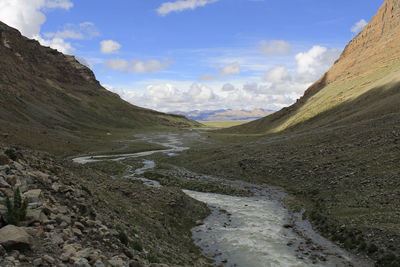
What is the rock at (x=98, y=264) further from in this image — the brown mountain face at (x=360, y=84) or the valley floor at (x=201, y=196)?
the brown mountain face at (x=360, y=84)

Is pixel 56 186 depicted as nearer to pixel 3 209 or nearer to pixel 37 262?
pixel 3 209

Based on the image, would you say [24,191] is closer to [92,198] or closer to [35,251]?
[35,251]

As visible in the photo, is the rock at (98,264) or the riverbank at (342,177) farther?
the riverbank at (342,177)

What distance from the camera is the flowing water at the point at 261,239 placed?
2291 cm

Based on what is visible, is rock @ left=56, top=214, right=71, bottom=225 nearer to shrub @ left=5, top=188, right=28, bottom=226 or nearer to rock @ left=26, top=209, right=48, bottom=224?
rock @ left=26, top=209, right=48, bottom=224

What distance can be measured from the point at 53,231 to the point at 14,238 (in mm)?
2468

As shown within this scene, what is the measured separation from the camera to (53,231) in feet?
43.3

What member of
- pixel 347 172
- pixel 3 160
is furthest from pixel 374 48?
pixel 3 160

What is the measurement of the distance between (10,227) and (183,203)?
83.7 ft

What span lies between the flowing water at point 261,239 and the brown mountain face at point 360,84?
5721 centimetres

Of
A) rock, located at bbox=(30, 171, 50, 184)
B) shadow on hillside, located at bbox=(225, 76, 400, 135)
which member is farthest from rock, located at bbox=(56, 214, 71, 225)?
shadow on hillside, located at bbox=(225, 76, 400, 135)

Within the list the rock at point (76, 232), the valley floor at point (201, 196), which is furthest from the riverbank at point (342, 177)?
the rock at point (76, 232)

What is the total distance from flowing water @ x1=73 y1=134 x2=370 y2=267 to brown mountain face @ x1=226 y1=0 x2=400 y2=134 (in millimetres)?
57214

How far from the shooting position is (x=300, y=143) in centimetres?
7088
